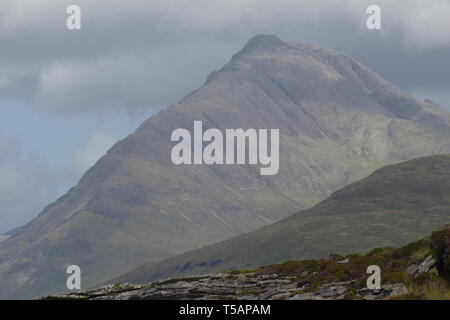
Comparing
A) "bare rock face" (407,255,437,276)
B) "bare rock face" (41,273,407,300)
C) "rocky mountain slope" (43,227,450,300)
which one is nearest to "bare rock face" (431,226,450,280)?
"rocky mountain slope" (43,227,450,300)

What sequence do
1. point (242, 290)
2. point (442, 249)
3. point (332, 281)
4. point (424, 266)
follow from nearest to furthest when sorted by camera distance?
point (442, 249), point (424, 266), point (332, 281), point (242, 290)

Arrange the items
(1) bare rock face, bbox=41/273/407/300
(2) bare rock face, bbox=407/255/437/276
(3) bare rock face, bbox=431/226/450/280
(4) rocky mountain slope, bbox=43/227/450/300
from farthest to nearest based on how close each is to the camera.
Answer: (1) bare rock face, bbox=41/273/407/300 < (2) bare rock face, bbox=407/255/437/276 < (4) rocky mountain slope, bbox=43/227/450/300 < (3) bare rock face, bbox=431/226/450/280

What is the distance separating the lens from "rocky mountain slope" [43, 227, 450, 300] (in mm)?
53750

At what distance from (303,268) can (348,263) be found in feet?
28.1

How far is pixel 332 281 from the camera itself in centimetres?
6975

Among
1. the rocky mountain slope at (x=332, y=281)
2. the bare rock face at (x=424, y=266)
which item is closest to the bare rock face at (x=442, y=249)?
the rocky mountain slope at (x=332, y=281)

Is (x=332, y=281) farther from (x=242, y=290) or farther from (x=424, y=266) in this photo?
(x=424, y=266)

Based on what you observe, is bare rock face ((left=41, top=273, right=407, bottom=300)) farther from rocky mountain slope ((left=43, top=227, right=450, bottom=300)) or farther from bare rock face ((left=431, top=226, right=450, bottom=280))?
bare rock face ((left=431, top=226, right=450, bottom=280))

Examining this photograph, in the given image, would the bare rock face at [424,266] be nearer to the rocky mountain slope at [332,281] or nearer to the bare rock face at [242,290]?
the rocky mountain slope at [332,281]

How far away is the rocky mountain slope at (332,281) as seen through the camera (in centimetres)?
5375

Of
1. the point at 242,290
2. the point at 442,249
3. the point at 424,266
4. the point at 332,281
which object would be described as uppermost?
the point at 442,249

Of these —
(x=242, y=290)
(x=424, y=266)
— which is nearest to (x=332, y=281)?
(x=242, y=290)
